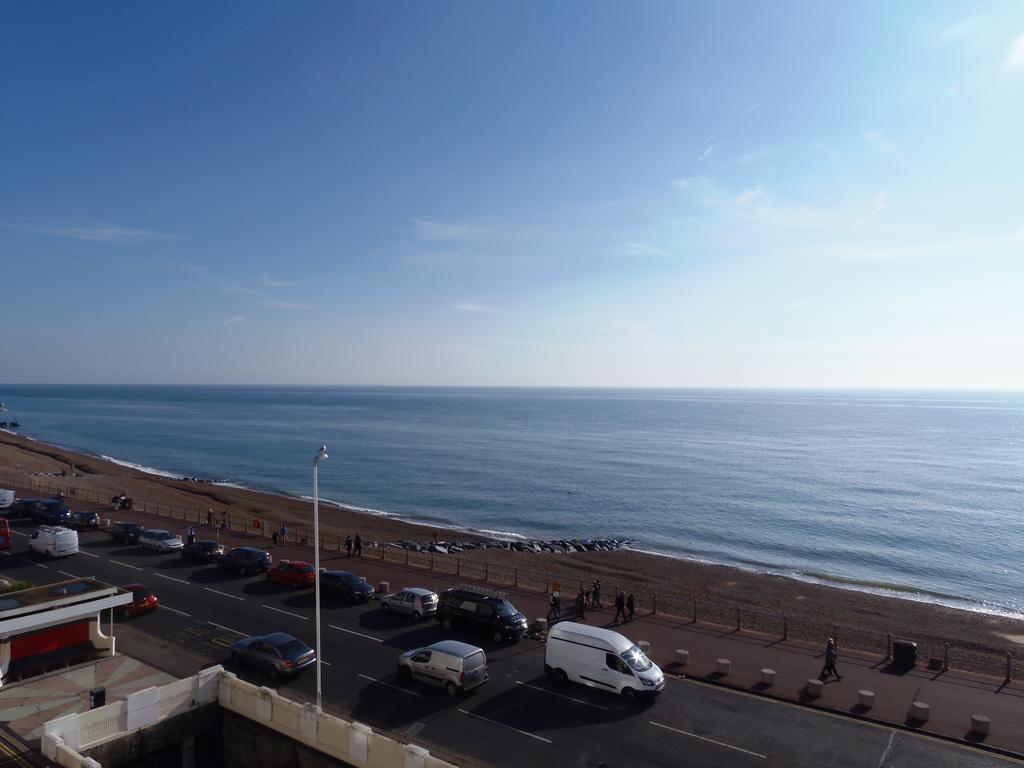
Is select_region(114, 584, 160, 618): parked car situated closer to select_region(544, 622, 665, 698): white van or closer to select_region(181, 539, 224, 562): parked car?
select_region(181, 539, 224, 562): parked car

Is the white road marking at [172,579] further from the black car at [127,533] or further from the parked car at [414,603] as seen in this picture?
the parked car at [414,603]

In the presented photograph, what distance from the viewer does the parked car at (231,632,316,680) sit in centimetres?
2095

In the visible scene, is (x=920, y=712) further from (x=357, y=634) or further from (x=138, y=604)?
(x=138, y=604)

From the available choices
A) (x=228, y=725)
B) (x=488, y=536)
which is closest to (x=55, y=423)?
(x=488, y=536)

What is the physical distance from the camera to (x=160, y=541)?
126 feet

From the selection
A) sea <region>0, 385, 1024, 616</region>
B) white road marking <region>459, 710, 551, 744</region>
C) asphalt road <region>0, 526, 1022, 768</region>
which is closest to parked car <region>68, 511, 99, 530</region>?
asphalt road <region>0, 526, 1022, 768</region>

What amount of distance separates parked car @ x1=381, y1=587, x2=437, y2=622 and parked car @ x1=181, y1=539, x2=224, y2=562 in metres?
13.6

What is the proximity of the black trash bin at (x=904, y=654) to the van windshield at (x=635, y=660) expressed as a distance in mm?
10467

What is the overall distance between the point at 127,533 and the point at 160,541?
3632 millimetres

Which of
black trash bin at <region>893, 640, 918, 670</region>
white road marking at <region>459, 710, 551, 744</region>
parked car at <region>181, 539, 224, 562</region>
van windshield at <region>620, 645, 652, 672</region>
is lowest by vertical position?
black trash bin at <region>893, 640, 918, 670</region>

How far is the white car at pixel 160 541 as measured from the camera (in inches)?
1516

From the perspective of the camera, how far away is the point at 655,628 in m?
27.6

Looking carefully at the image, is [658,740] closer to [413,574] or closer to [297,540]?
[413,574]

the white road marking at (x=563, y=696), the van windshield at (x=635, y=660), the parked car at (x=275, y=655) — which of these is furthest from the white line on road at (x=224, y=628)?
the van windshield at (x=635, y=660)
